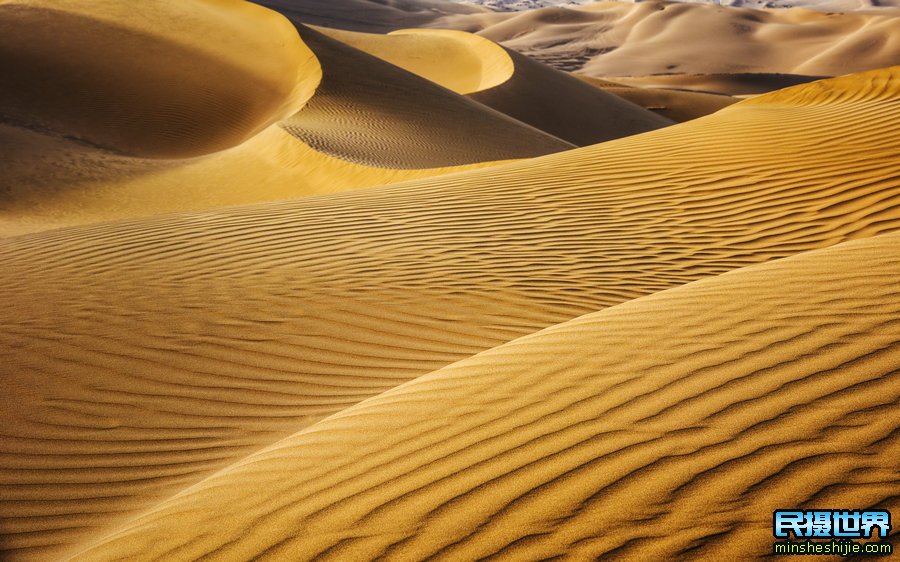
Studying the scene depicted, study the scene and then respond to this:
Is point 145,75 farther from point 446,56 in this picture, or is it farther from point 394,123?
point 446,56

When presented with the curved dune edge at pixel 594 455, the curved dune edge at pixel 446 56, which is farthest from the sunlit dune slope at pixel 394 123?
the curved dune edge at pixel 594 455

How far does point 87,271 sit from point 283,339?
2.17 meters

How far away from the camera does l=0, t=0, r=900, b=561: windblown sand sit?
2.25 meters

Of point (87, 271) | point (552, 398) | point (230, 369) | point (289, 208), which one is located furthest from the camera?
point (289, 208)

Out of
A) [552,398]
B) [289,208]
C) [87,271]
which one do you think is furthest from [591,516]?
[289,208]

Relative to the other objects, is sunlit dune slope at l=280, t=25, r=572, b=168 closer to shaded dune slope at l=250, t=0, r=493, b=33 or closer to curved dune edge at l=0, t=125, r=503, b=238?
curved dune edge at l=0, t=125, r=503, b=238

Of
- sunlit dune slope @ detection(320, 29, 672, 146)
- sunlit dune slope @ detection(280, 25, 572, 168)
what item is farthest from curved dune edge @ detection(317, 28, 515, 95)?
sunlit dune slope @ detection(280, 25, 572, 168)

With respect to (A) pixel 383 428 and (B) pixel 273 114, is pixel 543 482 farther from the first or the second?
(B) pixel 273 114

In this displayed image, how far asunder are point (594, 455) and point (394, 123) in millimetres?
16973

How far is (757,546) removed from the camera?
6.32 ft

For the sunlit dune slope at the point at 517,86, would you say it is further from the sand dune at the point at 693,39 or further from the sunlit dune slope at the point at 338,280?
the sand dune at the point at 693,39

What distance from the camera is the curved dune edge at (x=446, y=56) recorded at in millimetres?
31312

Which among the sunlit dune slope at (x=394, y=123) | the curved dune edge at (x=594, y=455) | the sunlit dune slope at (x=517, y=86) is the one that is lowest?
the curved dune edge at (x=594, y=455)

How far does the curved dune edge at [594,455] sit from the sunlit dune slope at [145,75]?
17.2 metres
